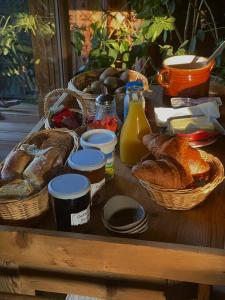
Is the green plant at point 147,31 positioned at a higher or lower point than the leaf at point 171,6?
lower

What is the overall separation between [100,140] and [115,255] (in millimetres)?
310

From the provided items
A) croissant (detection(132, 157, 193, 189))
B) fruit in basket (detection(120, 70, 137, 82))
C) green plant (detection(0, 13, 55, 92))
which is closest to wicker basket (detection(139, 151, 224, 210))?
croissant (detection(132, 157, 193, 189))

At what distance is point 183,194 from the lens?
962mm

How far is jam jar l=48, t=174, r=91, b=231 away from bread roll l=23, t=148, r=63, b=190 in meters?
0.08

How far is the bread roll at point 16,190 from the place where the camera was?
0.94m

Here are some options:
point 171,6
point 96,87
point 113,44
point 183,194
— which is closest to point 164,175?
point 183,194

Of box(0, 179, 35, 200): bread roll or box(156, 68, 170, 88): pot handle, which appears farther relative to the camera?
box(156, 68, 170, 88): pot handle

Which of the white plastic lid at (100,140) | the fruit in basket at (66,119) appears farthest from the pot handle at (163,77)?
the white plastic lid at (100,140)

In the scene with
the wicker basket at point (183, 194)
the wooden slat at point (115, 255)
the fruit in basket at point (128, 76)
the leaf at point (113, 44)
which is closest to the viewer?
the wooden slat at point (115, 255)

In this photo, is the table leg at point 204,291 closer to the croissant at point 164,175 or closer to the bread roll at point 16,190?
the croissant at point 164,175

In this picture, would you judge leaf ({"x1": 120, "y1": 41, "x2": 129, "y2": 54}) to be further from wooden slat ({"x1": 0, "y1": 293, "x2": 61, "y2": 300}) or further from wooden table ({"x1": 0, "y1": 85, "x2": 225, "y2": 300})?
wooden slat ({"x1": 0, "y1": 293, "x2": 61, "y2": 300})

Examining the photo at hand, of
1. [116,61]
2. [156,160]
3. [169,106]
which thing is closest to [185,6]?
[116,61]

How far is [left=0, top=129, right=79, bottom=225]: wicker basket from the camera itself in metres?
0.93

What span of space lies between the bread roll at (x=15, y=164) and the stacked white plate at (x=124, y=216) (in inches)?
8.7
